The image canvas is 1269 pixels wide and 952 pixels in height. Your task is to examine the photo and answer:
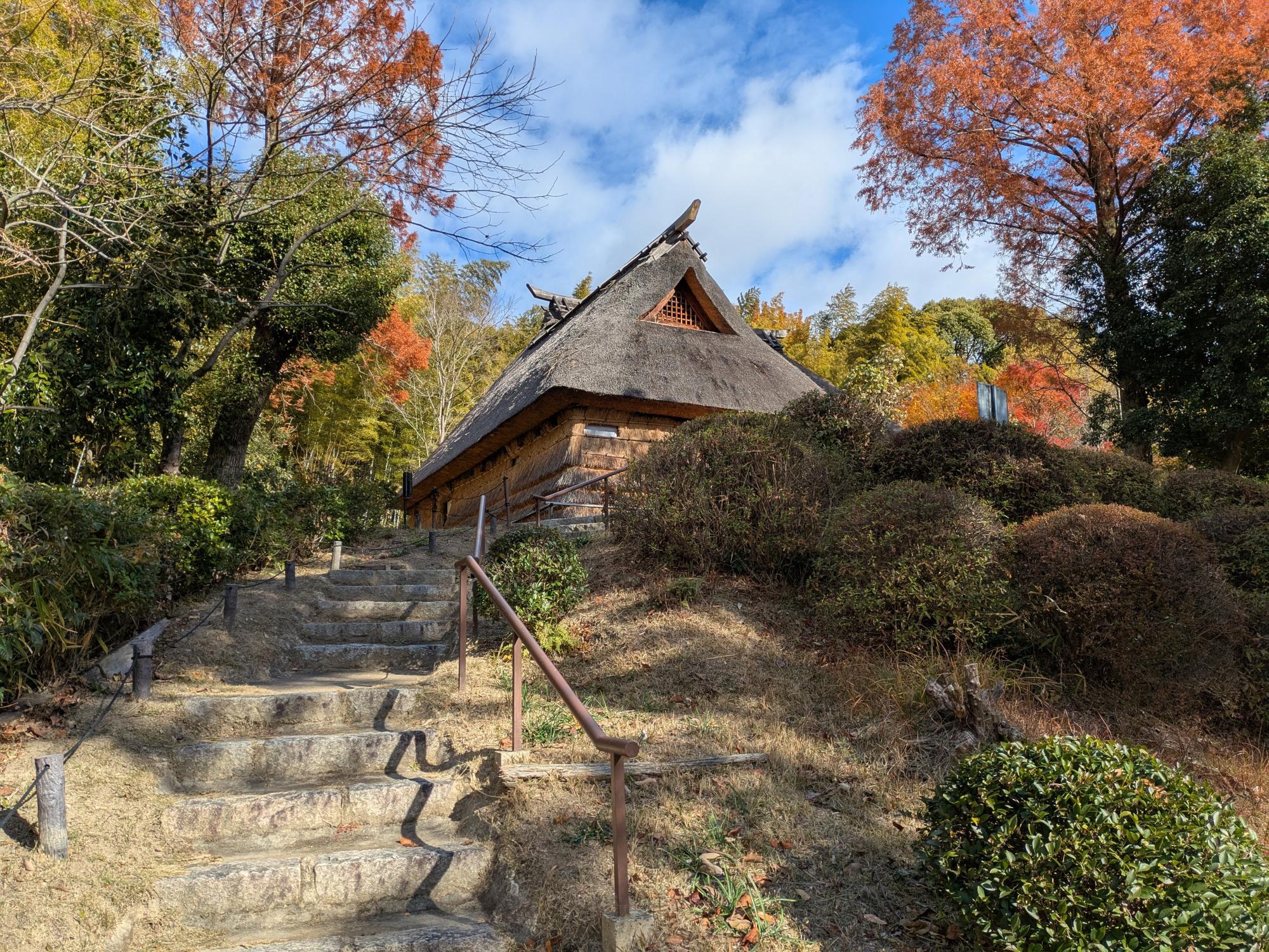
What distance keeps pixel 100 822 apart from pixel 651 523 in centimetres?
492

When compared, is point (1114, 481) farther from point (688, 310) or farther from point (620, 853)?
point (688, 310)

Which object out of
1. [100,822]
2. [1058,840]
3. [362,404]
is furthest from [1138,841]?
[362,404]

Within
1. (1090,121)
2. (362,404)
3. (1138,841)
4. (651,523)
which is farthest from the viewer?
(362,404)

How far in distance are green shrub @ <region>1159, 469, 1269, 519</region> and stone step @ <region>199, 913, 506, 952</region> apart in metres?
6.92

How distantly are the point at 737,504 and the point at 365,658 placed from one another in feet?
12.0

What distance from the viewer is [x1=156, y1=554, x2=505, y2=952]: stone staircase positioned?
339 centimetres

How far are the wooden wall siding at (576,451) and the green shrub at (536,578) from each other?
4.72 meters

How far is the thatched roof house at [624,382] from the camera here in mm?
12891

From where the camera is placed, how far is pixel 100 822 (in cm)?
373

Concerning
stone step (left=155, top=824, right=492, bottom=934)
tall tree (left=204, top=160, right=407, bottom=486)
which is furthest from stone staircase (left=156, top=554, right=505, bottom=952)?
tall tree (left=204, top=160, right=407, bottom=486)

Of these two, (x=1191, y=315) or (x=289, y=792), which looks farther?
(x=1191, y=315)

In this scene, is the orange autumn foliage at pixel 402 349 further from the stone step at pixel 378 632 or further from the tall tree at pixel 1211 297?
the tall tree at pixel 1211 297

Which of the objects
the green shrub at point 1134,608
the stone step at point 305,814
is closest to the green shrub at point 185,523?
the stone step at point 305,814

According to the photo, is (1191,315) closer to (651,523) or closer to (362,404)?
(651,523)
